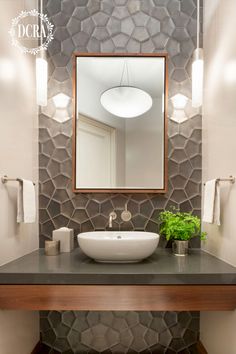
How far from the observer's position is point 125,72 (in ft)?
6.70

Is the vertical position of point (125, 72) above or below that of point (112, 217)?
above

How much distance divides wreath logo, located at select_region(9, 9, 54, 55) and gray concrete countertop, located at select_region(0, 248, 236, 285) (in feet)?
4.60

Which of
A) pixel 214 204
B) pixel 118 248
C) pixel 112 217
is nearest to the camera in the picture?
pixel 118 248

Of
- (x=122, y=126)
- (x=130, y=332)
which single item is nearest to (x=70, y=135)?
(x=122, y=126)

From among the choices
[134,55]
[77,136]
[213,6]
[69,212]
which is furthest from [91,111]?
[213,6]

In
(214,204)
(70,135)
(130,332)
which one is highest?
(70,135)

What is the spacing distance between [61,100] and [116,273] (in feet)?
4.47

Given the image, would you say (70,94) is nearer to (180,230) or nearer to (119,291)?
(180,230)

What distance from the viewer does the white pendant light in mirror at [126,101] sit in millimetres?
2037

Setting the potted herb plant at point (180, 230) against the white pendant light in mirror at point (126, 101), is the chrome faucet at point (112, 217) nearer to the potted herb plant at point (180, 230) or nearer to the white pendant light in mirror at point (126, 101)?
the potted herb plant at point (180, 230)

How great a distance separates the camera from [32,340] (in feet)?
6.31

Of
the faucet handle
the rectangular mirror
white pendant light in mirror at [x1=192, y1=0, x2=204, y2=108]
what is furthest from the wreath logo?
the faucet handle

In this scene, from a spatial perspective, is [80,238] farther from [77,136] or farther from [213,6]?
[213,6]

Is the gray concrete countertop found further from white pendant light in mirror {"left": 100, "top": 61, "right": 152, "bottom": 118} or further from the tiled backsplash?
white pendant light in mirror {"left": 100, "top": 61, "right": 152, "bottom": 118}
